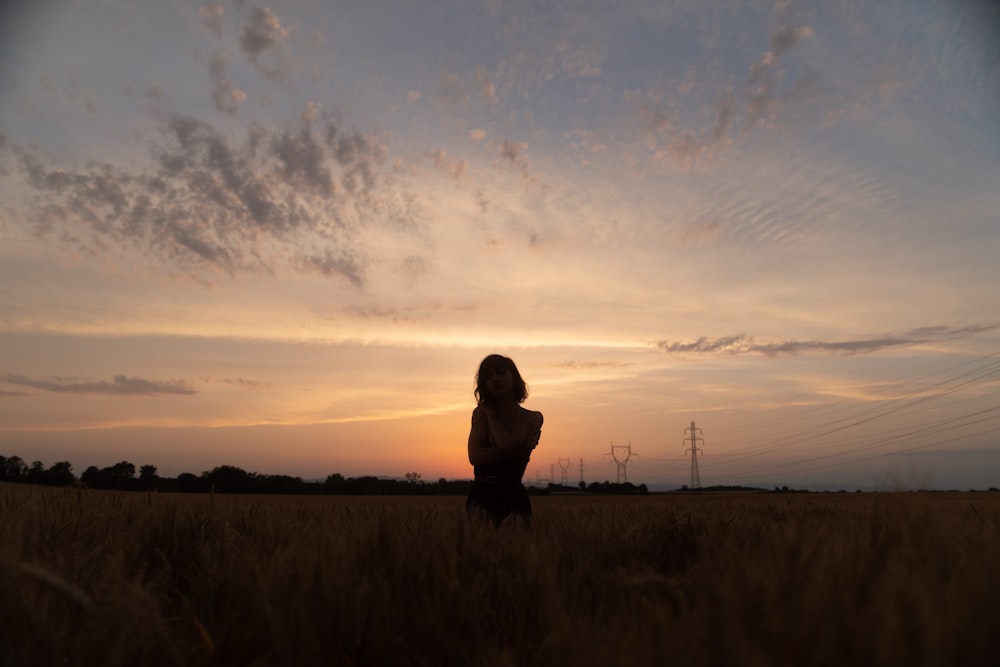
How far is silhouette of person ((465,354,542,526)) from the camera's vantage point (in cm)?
765

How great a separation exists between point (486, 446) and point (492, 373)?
2.87 ft

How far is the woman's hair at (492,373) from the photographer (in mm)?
7996

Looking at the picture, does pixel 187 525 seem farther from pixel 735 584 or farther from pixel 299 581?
pixel 735 584

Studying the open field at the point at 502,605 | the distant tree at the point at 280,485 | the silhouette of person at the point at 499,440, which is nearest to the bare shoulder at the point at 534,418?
the silhouette of person at the point at 499,440

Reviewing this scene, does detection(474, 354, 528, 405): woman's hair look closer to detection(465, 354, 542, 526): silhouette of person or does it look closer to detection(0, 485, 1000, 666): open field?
detection(465, 354, 542, 526): silhouette of person

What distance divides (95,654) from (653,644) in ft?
3.82

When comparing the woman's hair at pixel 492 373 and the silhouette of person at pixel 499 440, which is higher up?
the woman's hair at pixel 492 373

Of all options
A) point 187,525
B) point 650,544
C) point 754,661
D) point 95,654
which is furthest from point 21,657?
point 650,544

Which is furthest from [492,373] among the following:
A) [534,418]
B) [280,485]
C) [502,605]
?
[280,485]

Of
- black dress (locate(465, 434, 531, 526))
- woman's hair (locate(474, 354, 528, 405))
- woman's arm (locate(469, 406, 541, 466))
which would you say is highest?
woman's hair (locate(474, 354, 528, 405))

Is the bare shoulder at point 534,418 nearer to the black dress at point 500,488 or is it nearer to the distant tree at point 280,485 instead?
the black dress at point 500,488

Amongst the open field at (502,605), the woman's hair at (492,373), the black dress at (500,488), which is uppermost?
the woman's hair at (492,373)

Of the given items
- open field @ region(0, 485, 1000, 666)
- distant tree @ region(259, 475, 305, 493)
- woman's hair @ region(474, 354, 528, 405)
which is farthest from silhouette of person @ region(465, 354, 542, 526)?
distant tree @ region(259, 475, 305, 493)

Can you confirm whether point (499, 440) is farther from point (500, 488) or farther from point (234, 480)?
point (234, 480)
